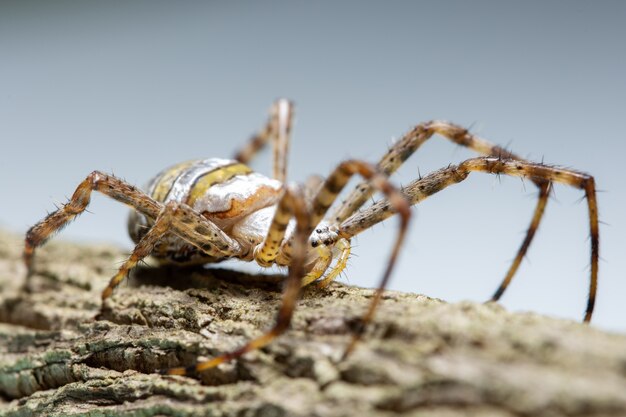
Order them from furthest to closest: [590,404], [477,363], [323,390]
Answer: [323,390]
[477,363]
[590,404]

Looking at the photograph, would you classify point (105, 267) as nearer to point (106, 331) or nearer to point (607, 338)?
point (106, 331)

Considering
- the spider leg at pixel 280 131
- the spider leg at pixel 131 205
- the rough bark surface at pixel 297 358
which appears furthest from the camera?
the spider leg at pixel 280 131

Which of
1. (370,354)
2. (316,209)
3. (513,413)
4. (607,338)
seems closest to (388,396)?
(370,354)

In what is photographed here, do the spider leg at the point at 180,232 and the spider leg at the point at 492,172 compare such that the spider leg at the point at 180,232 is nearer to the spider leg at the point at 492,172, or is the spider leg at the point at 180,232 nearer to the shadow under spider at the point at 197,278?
the shadow under spider at the point at 197,278

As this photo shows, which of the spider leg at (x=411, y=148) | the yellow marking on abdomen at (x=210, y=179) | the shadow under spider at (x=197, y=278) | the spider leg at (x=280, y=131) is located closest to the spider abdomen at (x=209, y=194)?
the yellow marking on abdomen at (x=210, y=179)

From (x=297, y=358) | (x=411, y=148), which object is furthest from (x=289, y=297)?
(x=411, y=148)

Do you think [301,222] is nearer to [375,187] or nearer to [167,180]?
[375,187]
